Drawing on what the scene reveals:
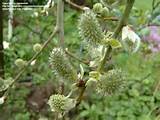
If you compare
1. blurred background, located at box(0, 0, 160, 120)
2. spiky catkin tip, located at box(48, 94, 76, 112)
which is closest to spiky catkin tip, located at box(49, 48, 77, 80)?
spiky catkin tip, located at box(48, 94, 76, 112)

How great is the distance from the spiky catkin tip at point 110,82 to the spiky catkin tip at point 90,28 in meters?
0.05

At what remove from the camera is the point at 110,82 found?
0.68m

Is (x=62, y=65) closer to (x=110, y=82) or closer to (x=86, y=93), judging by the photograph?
(x=110, y=82)

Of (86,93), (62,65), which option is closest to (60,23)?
(62,65)

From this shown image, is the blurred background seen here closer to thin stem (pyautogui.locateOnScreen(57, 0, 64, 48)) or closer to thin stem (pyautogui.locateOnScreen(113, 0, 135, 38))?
thin stem (pyautogui.locateOnScreen(57, 0, 64, 48))

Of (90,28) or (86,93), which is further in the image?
(86,93)

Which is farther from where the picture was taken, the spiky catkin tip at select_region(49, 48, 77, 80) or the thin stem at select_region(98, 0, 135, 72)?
the spiky catkin tip at select_region(49, 48, 77, 80)

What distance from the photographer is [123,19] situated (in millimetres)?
616

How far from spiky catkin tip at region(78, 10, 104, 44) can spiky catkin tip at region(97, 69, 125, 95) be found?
50mm

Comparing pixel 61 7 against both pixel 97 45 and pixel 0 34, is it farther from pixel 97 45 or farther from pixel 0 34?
pixel 0 34

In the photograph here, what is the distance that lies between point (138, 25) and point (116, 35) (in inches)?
52.3

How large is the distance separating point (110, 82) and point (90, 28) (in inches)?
3.3

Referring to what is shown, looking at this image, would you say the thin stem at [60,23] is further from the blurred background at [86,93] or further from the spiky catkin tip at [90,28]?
the blurred background at [86,93]

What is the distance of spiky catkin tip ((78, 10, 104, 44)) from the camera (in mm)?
680
